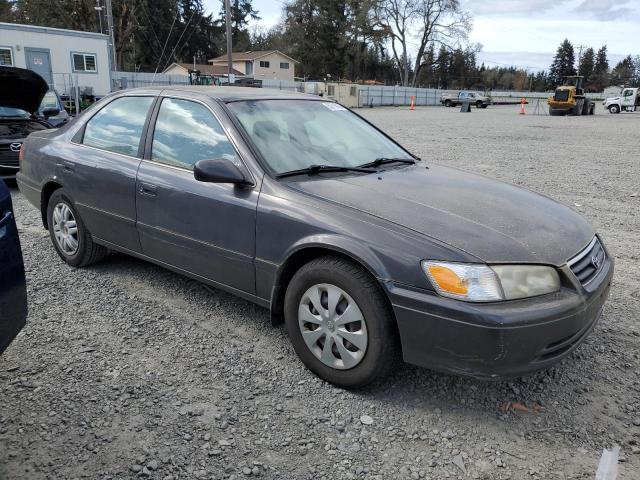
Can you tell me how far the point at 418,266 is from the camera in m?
2.49

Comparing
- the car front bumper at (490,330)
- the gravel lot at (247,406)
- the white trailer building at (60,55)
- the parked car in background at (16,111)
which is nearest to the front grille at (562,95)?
the white trailer building at (60,55)

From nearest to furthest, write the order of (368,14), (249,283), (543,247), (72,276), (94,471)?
(94,471) → (543,247) → (249,283) → (72,276) → (368,14)

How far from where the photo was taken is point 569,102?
107ft

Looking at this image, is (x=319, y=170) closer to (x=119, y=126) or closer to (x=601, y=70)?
(x=119, y=126)

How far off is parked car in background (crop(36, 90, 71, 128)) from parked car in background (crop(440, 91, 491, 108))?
41.4 meters

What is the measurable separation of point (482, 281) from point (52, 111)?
29.8 feet

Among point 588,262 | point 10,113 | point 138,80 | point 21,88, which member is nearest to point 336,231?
point 588,262

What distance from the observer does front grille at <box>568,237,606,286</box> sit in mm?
2699

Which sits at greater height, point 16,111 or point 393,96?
point 393,96

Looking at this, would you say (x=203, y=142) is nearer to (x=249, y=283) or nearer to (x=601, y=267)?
(x=249, y=283)

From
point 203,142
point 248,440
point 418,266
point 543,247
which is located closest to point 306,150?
point 203,142

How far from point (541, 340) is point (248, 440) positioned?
1.46 meters

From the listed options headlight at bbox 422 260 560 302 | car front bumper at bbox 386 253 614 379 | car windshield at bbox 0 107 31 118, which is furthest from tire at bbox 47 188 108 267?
car windshield at bbox 0 107 31 118

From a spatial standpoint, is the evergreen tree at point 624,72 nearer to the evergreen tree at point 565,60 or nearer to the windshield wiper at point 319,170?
the evergreen tree at point 565,60
